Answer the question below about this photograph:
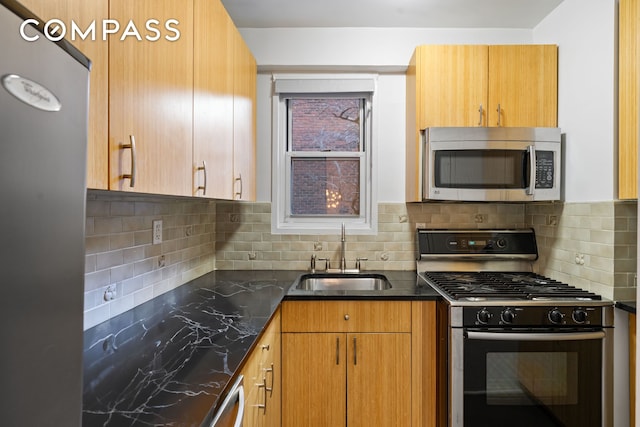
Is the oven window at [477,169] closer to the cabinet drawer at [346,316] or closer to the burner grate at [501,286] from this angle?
the burner grate at [501,286]

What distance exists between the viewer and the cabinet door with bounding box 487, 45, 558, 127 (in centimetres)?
230

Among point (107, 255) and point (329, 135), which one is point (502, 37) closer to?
point (329, 135)

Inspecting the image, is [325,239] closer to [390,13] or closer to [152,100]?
[390,13]

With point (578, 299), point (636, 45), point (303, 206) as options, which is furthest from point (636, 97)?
point (303, 206)

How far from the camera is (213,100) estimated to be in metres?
1.73

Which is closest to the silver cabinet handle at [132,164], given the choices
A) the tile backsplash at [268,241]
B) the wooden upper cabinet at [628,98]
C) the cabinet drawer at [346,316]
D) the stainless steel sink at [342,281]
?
the tile backsplash at [268,241]

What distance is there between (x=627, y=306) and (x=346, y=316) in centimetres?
127

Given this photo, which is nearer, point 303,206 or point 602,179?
point 602,179

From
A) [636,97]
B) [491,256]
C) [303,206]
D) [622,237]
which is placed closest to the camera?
[636,97]

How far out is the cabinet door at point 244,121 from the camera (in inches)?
82.7

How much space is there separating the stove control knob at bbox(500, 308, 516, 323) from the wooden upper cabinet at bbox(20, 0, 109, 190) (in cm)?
174

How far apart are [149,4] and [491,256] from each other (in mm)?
2354

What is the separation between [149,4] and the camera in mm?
1179

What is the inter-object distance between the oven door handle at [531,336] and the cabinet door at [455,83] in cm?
118
